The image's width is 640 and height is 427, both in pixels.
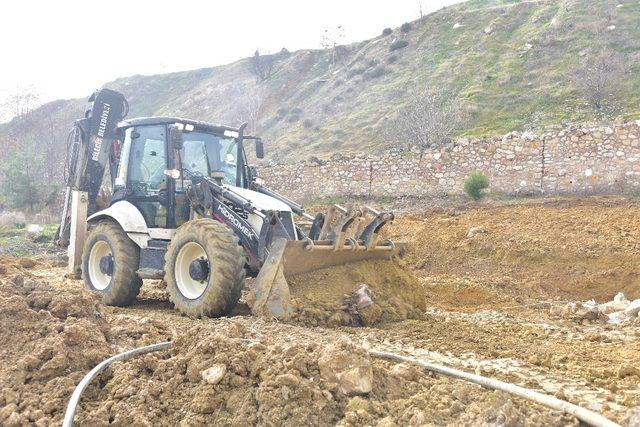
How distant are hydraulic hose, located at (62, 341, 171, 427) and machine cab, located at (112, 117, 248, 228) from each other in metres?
3.84

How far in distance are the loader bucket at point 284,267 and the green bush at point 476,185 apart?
40.4 ft

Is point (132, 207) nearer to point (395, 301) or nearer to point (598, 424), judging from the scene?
point (395, 301)

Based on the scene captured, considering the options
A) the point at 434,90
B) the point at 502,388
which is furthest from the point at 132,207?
the point at 434,90

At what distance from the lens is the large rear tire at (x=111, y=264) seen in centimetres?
841

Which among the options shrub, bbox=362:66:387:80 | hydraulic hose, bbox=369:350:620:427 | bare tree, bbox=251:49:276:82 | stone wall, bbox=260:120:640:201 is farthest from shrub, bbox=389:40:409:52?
hydraulic hose, bbox=369:350:620:427

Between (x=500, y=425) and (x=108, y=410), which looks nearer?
(x=500, y=425)

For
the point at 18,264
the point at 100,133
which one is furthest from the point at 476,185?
the point at 18,264

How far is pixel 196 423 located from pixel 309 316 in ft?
10.0

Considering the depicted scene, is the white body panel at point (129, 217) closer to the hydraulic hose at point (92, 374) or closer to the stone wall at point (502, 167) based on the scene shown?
the hydraulic hose at point (92, 374)

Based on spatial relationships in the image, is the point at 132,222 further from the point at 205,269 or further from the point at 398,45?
the point at 398,45

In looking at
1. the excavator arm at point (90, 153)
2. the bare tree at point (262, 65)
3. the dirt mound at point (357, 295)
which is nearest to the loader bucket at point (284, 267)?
the dirt mound at point (357, 295)

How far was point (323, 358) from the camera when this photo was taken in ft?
12.5

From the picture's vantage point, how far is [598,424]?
3.02 meters

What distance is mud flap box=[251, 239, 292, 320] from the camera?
6.45 m
